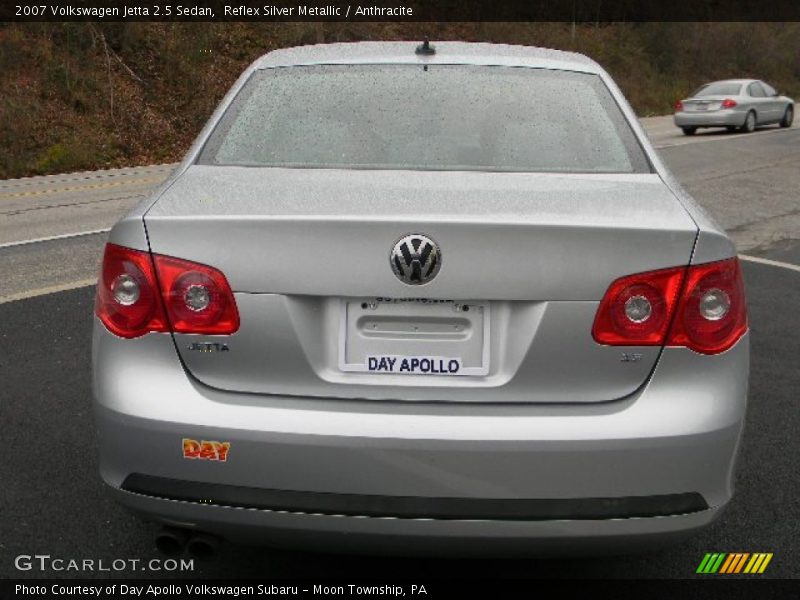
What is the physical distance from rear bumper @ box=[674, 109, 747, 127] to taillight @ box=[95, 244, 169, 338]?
28.0 metres

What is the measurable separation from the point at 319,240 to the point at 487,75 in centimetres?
150

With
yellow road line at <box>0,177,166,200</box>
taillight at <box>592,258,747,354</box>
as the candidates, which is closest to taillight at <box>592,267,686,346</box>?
taillight at <box>592,258,747,354</box>

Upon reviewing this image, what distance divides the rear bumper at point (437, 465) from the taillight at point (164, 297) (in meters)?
0.08

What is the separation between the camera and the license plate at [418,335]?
9.16 feet

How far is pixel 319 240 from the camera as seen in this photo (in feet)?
9.09

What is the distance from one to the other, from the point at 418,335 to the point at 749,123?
29527mm

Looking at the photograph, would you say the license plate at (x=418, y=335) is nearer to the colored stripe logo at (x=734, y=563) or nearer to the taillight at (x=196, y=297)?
the taillight at (x=196, y=297)

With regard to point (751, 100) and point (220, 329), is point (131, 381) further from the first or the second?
point (751, 100)

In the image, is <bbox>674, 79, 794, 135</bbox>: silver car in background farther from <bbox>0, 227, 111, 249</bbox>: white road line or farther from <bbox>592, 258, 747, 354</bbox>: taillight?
<bbox>592, 258, 747, 354</bbox>: taillight

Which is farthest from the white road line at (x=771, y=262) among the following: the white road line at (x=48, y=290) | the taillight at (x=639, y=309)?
the taillight at (x=639, y=309)

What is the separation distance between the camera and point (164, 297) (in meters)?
2.89

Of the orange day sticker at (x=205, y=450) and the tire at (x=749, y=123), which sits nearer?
the orange day sticker at (x=205, y=450)
